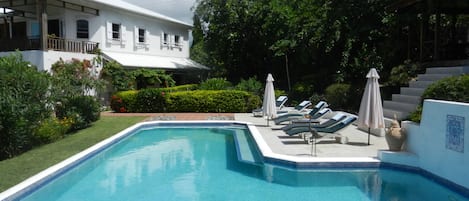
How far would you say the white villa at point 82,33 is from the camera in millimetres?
25236

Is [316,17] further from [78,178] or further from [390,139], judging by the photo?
[78,178]

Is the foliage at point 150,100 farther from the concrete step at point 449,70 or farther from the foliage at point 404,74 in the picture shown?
the concrete step at point 449,70

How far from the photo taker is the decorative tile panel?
353 inches

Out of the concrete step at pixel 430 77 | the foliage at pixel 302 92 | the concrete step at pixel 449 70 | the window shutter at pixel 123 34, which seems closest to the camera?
the concrete step at pixel 449 70

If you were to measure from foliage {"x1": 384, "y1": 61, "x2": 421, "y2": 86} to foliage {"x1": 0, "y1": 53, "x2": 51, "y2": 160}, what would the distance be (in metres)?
16.0

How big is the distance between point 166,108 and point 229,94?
4316 mm

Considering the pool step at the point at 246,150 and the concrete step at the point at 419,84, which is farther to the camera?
the concrete step at the point at 419,84

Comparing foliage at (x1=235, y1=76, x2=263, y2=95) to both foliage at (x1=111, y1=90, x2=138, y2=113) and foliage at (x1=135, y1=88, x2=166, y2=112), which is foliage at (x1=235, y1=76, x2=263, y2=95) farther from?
foliage at (x1=111, y1=90, x2=138, y2=113)

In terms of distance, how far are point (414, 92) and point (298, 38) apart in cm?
1245

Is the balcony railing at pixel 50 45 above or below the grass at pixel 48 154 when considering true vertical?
above

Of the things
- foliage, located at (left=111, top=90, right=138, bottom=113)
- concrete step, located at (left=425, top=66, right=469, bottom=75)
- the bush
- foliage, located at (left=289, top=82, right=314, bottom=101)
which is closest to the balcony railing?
foliage, located at (left=111, top=90, right=138, bottom=113)

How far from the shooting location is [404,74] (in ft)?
64.2

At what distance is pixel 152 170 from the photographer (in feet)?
39.6

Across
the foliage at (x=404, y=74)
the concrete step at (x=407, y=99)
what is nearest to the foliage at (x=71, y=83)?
the concrete step at (x=407, y=99)
